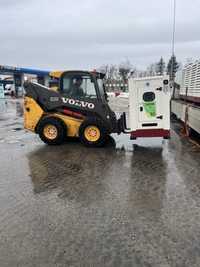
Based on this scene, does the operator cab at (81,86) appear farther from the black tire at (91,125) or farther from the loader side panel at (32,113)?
the loader side panel at (32,113)

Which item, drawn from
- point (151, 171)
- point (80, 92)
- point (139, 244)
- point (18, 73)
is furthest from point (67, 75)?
point (18, 73)

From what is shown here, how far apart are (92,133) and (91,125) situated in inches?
10.1

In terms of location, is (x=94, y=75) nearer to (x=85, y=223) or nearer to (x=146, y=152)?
(x=146, y=152)

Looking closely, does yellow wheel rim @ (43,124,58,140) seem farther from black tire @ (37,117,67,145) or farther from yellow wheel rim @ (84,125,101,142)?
yellow wheel rim @ (84,125,101,142)

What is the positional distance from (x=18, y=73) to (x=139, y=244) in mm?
54766

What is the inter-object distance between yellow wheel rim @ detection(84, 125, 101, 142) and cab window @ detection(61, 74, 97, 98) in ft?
3.44

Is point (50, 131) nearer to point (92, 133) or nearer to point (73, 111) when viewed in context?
point (73, 111)

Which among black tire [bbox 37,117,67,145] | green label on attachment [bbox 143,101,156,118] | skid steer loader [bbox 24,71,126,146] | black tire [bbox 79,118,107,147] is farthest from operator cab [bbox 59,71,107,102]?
green label on attachment [bbox 143,101,156,118]

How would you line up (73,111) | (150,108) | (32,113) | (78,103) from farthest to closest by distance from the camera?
(32,113)
(73,111)
(78,103)
(150,108)

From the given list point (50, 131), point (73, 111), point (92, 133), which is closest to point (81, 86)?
point (73, 111)

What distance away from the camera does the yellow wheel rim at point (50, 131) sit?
10.5 m

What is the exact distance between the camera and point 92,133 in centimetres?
1019

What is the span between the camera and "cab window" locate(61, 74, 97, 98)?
34.1 feet

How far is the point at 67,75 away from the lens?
10500 mm
